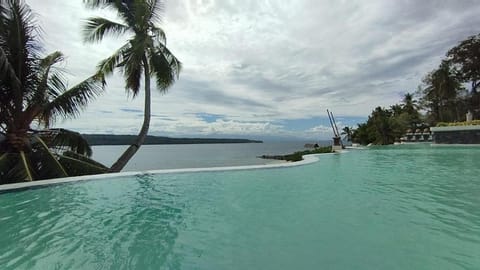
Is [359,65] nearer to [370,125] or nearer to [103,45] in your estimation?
[103,45]

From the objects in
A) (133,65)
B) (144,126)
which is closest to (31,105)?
(133,65)

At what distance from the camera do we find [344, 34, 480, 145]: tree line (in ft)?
85.3

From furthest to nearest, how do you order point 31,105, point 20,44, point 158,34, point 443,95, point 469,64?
point 443,95
point 469,64
point 158,34
point 31,105
point 20,44

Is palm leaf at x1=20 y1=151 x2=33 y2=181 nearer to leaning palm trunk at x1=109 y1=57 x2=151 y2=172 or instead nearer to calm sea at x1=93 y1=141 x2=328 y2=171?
leaning palm trunk at x1=109 y1=57 x2=151 y2=172

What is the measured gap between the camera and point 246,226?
3768mm

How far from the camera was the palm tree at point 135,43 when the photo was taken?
9.73 meters

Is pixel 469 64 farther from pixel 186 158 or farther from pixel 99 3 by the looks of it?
pixel 186 158

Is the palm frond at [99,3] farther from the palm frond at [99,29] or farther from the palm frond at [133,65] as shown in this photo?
the palm frond at [133,65]

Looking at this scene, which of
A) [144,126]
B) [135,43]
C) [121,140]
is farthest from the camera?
[121,140]

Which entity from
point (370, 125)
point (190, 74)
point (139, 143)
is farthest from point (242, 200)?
point (370, 125)

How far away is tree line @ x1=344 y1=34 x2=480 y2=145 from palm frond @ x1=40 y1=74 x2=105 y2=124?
2838 cm

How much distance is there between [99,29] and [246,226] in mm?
9366

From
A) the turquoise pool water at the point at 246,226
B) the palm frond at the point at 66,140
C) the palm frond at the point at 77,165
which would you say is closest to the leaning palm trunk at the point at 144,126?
the palm frond at the point at 66,140

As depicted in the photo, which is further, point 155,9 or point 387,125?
point 387,125
